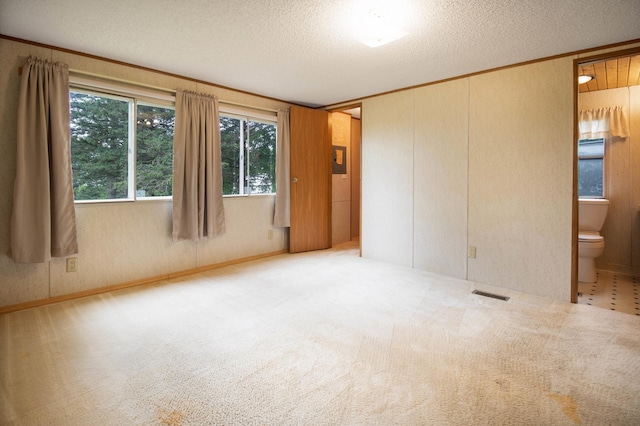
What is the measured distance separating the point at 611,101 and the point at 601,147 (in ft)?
1.83

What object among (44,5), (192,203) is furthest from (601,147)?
(44,5)

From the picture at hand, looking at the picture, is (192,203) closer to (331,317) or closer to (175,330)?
(175,330)

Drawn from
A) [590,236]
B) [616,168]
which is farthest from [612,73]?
[590,236]

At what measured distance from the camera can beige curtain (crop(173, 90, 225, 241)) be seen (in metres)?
3.78

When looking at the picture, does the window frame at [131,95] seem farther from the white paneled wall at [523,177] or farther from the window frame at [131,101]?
the white paneled wall at [523,177]

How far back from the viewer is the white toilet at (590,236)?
11.9 feet

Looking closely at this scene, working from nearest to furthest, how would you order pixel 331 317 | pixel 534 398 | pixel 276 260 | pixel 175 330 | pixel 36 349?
pixel 534 398, pixel 36 349, pixel 175 330, pixel 331 317, pixel 276 260

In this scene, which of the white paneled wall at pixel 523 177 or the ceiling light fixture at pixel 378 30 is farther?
the white paneled wall at pixel 523 177

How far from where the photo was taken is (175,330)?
249 cm

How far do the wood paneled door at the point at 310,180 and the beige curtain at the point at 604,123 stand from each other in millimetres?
3440

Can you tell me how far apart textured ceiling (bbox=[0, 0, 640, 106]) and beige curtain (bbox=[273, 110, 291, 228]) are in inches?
47.4

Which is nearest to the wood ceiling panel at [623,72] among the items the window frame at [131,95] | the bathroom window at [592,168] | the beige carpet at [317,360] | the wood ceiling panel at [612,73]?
the wood ceiling panel at [612,73]

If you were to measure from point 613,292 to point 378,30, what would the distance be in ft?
11.3

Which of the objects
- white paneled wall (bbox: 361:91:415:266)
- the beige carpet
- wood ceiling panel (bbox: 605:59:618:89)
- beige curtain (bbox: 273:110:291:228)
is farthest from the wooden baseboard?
wood ceiling panel (bbox: 605:59:618:89)
